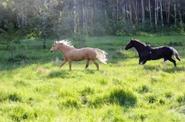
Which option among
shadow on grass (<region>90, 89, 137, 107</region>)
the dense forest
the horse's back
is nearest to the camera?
shadow on grass (<region>90, 89, 137, 107</region>)

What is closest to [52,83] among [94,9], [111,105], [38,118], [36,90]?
[36,90]

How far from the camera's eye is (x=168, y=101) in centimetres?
1344

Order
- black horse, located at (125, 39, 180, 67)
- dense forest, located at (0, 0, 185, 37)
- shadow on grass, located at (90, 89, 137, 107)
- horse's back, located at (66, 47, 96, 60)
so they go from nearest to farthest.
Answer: shadow on grass, located at (90, 89, 137, 107) → horse's back, located at (66, 47, 96, 60) → black horse, located at (125, 39, 180, 67) → dense forest, located at (0, 0, 185, 37)

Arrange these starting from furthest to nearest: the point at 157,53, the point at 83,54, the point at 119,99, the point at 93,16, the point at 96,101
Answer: the point at 93,16, the point at 157,53, the point at 83,54, the point at 119,99, the point at 96,101

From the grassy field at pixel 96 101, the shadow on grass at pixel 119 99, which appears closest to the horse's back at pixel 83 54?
the grassy field at pixel 96 101

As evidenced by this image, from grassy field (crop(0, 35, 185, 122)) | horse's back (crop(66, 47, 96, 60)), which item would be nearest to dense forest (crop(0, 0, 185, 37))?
horse's back (crop(66, 47, 96, 60))

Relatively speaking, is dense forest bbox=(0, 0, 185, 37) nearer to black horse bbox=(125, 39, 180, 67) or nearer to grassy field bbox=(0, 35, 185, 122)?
black horse bbox=(125, 39, 180, 67)

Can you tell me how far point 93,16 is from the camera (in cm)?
7256

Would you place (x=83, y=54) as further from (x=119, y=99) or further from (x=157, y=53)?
(x=119, y=99)

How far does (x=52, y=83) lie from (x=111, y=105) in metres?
4.79

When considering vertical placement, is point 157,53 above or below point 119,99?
below

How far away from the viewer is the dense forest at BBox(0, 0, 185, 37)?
157ft

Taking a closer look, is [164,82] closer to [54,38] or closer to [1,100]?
[1,100]

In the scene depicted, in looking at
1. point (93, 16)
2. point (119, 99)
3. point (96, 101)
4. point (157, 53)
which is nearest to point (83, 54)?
point (157, 53)
